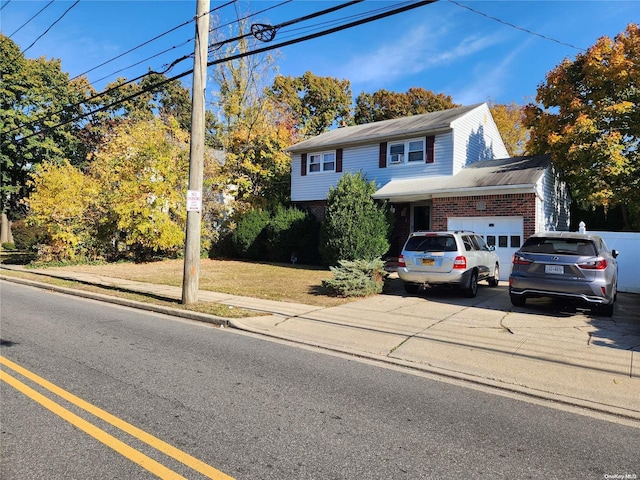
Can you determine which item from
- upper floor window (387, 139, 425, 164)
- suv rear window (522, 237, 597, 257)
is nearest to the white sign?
suv rear window (522, 237, 597, 257)

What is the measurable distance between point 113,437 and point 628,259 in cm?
1408

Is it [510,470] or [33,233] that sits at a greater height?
[33,233]

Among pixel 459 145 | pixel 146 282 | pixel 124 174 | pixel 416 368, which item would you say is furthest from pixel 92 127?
pixel 416 368

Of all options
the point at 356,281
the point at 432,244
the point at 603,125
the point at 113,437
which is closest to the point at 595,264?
the point at 432,244

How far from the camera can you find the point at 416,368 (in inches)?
222

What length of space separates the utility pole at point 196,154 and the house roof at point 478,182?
30.3 ft

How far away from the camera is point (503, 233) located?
1461cm

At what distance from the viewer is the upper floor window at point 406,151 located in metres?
18.8

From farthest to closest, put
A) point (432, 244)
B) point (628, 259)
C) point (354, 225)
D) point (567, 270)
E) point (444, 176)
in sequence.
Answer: point (444, 176), point (354, 225), point (628, 259), point (432, 244), point (567, 270)

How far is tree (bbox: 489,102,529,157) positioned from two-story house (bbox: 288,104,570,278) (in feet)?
40.1

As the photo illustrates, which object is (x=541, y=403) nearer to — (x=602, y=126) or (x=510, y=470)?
(x=510, y=470)

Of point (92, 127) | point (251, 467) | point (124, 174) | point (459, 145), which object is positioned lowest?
point (251, 467)

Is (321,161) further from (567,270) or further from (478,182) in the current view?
(567,270)

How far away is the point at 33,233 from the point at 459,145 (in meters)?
22.4
